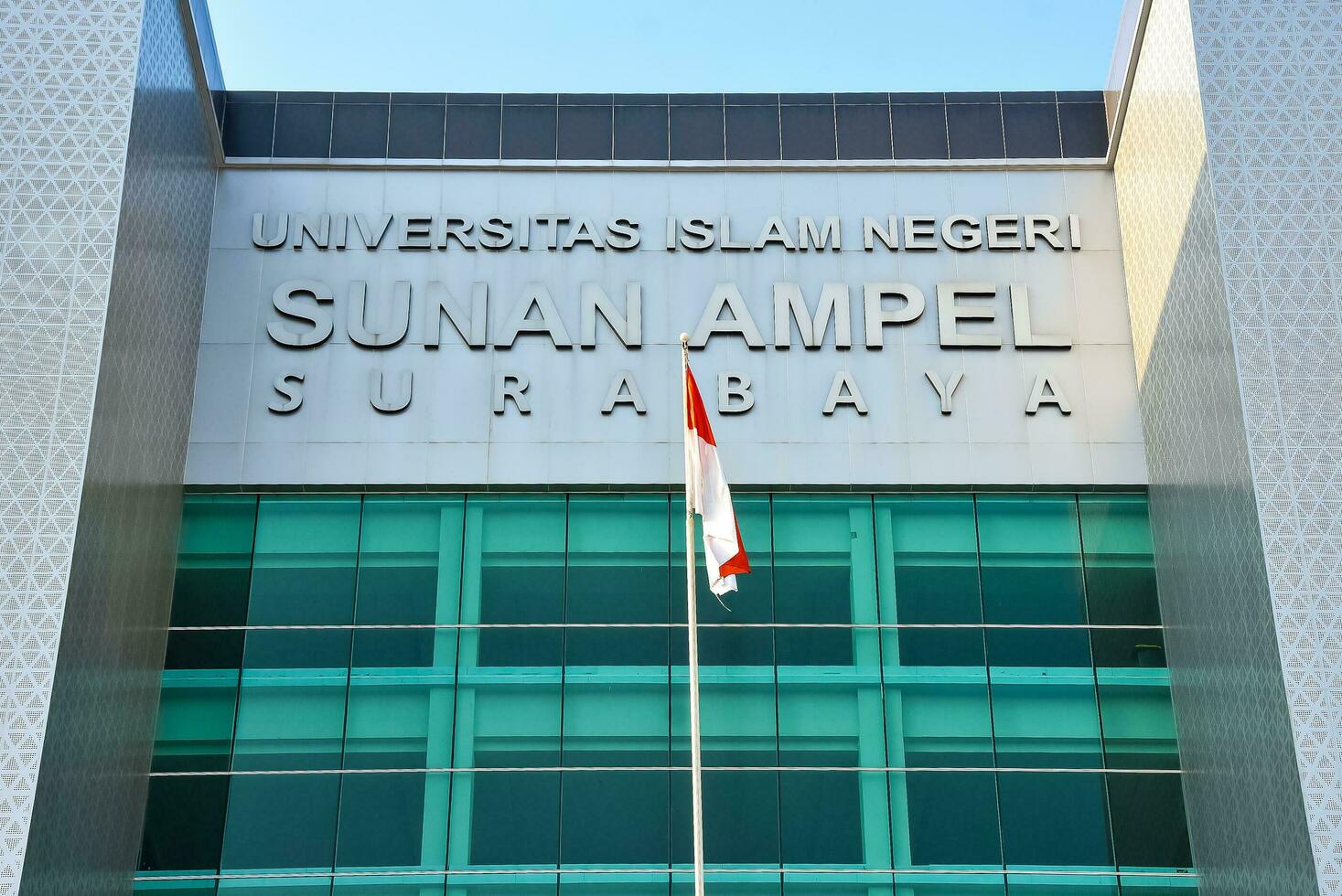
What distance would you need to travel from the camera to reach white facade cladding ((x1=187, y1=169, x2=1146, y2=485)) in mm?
21422

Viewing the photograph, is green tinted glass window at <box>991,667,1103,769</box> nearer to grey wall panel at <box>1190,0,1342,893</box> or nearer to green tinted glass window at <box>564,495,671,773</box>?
grey wall panel at <box>1190,0,1342,893</box>

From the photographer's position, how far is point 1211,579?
18531mm

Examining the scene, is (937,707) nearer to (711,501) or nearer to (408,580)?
(711,501)

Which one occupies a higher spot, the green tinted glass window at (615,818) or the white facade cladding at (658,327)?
the white facade cladding at (658,327)

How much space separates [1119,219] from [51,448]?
52.9ft

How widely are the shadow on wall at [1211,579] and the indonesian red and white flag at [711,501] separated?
240 inches

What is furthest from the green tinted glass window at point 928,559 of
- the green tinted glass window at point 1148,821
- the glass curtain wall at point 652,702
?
the green tinted glass window at point 1148,821

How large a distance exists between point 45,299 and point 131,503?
284 centimetres

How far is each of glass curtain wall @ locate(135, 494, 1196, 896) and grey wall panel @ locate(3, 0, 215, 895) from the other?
1076mm

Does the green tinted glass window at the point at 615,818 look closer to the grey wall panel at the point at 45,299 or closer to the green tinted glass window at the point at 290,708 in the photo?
the green tinted glass window at the point at 290,708

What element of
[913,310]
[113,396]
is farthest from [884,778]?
[113,396]

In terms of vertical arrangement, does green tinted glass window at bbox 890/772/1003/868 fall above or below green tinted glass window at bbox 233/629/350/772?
below

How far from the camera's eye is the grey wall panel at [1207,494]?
1675 centimetres

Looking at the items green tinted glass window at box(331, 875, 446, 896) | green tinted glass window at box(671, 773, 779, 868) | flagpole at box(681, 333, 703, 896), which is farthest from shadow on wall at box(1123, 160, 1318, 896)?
green tinted glass window at box(331, 875, 446, 896)
